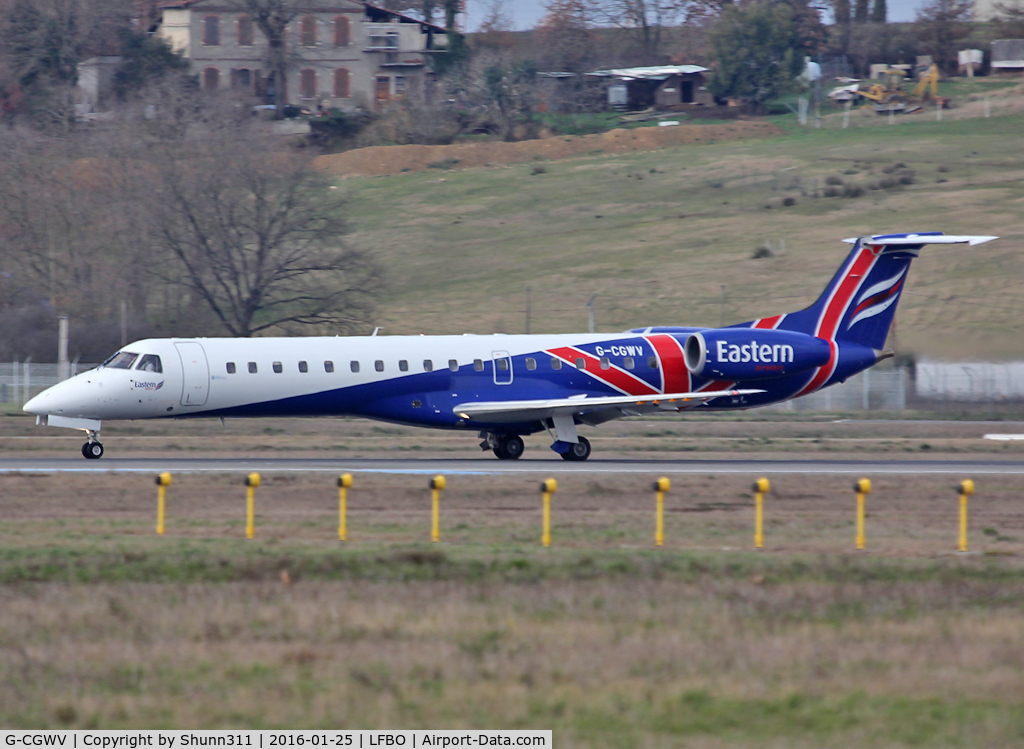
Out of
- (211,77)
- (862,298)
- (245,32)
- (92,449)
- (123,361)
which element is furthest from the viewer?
(245,32)

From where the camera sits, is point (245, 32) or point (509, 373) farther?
point (245, 32)

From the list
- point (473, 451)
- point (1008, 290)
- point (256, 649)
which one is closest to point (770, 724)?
point (256, 649)

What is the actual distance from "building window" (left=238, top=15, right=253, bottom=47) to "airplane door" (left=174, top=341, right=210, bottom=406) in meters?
82.4

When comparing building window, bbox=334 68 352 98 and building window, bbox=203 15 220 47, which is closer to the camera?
building window, bbox=203 15 220 47

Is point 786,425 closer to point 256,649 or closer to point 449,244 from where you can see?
point 256,649

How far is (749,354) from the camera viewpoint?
30484 millimetres

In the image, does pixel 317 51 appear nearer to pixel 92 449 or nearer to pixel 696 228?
pixel 696 228

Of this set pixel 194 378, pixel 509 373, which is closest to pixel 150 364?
pixel 194 378

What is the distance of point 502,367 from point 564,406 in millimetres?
1788

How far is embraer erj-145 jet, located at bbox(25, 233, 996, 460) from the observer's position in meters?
27.7

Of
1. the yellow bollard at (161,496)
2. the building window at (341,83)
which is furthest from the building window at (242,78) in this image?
the yellow bollard at (161,496)

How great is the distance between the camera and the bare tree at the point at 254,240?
196ft

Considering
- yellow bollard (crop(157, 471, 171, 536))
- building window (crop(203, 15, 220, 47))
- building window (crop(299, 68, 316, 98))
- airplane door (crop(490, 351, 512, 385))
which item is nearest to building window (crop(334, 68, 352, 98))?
building window (crop(299, 68, 316, 98))

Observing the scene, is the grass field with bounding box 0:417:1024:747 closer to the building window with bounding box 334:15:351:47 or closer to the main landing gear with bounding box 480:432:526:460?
the main landing gear with bounding box 480:432:526:460
